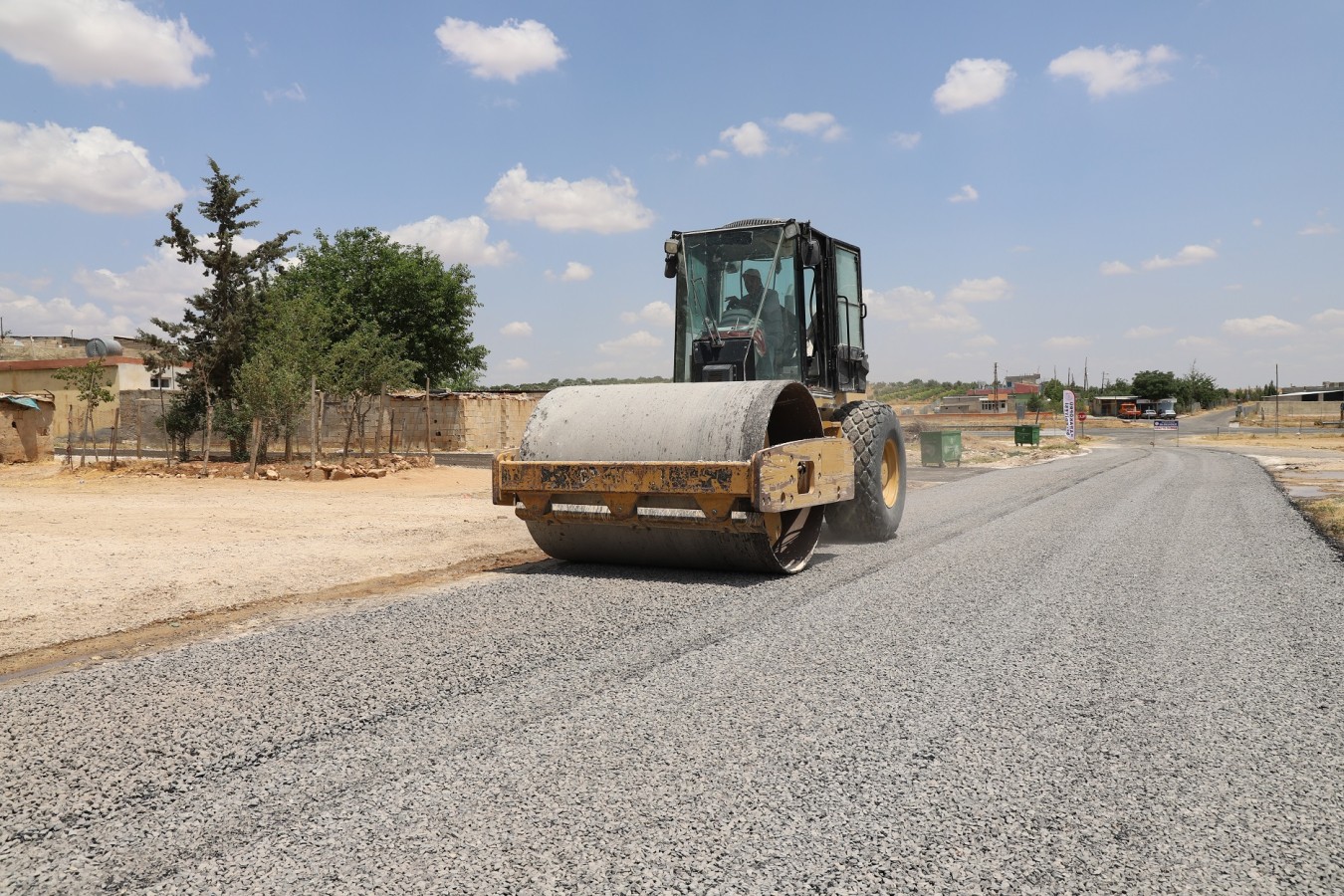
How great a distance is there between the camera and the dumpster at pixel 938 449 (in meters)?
27.1

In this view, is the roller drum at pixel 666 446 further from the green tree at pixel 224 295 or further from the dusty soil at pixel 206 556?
the green tree at pixel 224 295

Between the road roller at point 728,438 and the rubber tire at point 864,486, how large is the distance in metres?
0.02

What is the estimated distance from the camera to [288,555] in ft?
29.6

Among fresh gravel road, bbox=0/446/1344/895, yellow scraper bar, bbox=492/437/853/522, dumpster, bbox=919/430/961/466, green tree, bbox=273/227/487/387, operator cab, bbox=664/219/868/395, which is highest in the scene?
green tree, bbox=273/227/487/387

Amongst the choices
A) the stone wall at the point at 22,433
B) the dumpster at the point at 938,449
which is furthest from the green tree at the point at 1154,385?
the stone wall at the point at 22,433

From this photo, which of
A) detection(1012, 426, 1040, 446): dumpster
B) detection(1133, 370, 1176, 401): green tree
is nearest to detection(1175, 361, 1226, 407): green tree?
detection(1133, 370, 1176, 401): green tree

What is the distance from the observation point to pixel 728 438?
21.5 feet

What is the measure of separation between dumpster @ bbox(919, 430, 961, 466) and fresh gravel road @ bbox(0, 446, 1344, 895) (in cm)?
2104

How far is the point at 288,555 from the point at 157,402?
30.4 meters

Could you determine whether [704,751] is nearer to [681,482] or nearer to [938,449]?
[681,482]

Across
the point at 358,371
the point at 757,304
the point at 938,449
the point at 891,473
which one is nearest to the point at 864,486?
the point at 891,473

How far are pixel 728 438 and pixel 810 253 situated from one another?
2.97 meters

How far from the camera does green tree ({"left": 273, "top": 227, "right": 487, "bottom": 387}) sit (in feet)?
140

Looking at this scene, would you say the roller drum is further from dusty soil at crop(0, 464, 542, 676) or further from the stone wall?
the stone wall
